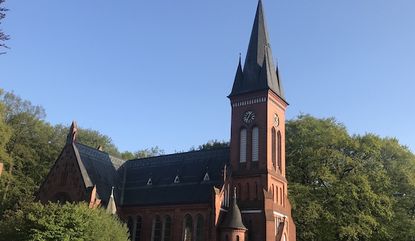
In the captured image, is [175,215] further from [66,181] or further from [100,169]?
[66,181]

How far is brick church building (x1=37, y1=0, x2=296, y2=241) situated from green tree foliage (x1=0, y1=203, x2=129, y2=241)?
9.44 metres

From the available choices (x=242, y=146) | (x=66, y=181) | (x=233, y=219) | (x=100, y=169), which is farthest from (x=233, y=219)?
(x=66, y=181)

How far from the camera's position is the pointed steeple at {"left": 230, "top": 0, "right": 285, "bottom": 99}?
47469mm

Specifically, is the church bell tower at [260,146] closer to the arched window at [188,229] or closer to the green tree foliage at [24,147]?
the arched window at [188,229]

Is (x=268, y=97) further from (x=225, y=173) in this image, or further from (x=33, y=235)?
(x=33, y=235)

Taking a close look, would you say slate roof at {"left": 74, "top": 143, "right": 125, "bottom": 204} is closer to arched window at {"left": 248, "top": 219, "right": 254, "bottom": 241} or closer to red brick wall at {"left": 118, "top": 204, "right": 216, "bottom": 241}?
red brick wall at {"left": 118, "top": 204, "right": 216, "bottom": 241}

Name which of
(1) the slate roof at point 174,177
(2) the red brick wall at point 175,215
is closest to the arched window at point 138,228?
(2) the red brick wall at point 175,215

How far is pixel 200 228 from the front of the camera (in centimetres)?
4297

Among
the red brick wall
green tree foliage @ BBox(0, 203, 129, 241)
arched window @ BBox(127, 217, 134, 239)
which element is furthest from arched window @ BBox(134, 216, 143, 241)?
green tree foliage @ BBox(0, 203, 129, 241)

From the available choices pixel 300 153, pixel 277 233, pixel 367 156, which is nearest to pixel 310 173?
pixel 300 153

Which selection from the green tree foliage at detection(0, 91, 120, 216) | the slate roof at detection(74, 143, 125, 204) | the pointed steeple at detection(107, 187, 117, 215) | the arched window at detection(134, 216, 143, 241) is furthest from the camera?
the green tree foliage at detection(0, 91, 120, 216)

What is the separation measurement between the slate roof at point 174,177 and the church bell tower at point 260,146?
2.46 m

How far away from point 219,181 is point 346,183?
45.9ft

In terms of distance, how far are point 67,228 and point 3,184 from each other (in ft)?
103
